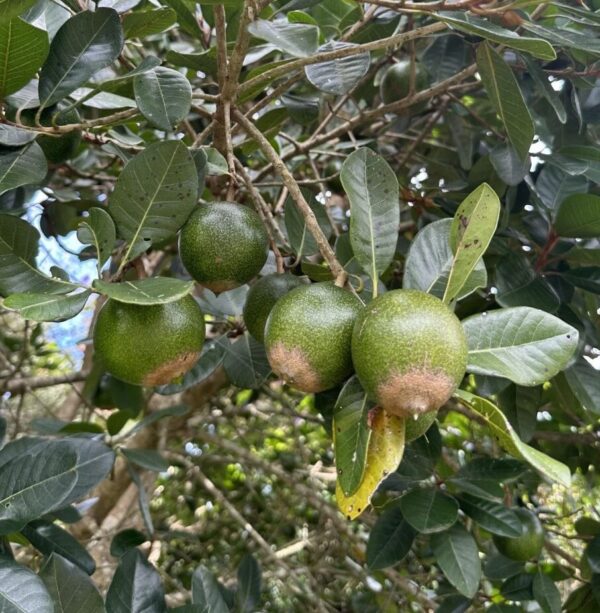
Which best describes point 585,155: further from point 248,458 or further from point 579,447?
point 248,458

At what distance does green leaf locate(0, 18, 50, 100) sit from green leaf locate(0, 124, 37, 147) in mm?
75

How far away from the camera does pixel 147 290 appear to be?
88 centimetres

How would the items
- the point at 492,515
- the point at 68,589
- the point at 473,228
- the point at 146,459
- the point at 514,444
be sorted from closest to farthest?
1. the point at 514,444
2. the point at 473,228
3. the point at 68,589
4. the point at 492,515
5. the point at 146,459

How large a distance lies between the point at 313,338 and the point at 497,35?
51 centimetres

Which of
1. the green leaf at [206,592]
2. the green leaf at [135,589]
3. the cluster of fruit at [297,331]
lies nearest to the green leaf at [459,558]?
the green leaf at [206,592]

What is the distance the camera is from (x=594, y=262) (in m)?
1.52

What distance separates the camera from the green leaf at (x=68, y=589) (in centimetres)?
108

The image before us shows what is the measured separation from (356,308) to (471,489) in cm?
85

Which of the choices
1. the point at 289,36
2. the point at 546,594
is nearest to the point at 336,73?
the point at 289,36

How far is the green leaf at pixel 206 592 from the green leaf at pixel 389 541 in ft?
1.37

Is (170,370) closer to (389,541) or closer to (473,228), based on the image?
(473,228)

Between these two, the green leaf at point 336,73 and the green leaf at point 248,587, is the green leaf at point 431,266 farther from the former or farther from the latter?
the green leaf at point 248,587

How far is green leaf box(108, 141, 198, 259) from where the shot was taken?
0.99 meters

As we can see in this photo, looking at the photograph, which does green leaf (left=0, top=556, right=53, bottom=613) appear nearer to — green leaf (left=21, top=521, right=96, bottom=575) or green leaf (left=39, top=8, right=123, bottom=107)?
green leaf (left=21, top=521, right=96, bottom=575)
